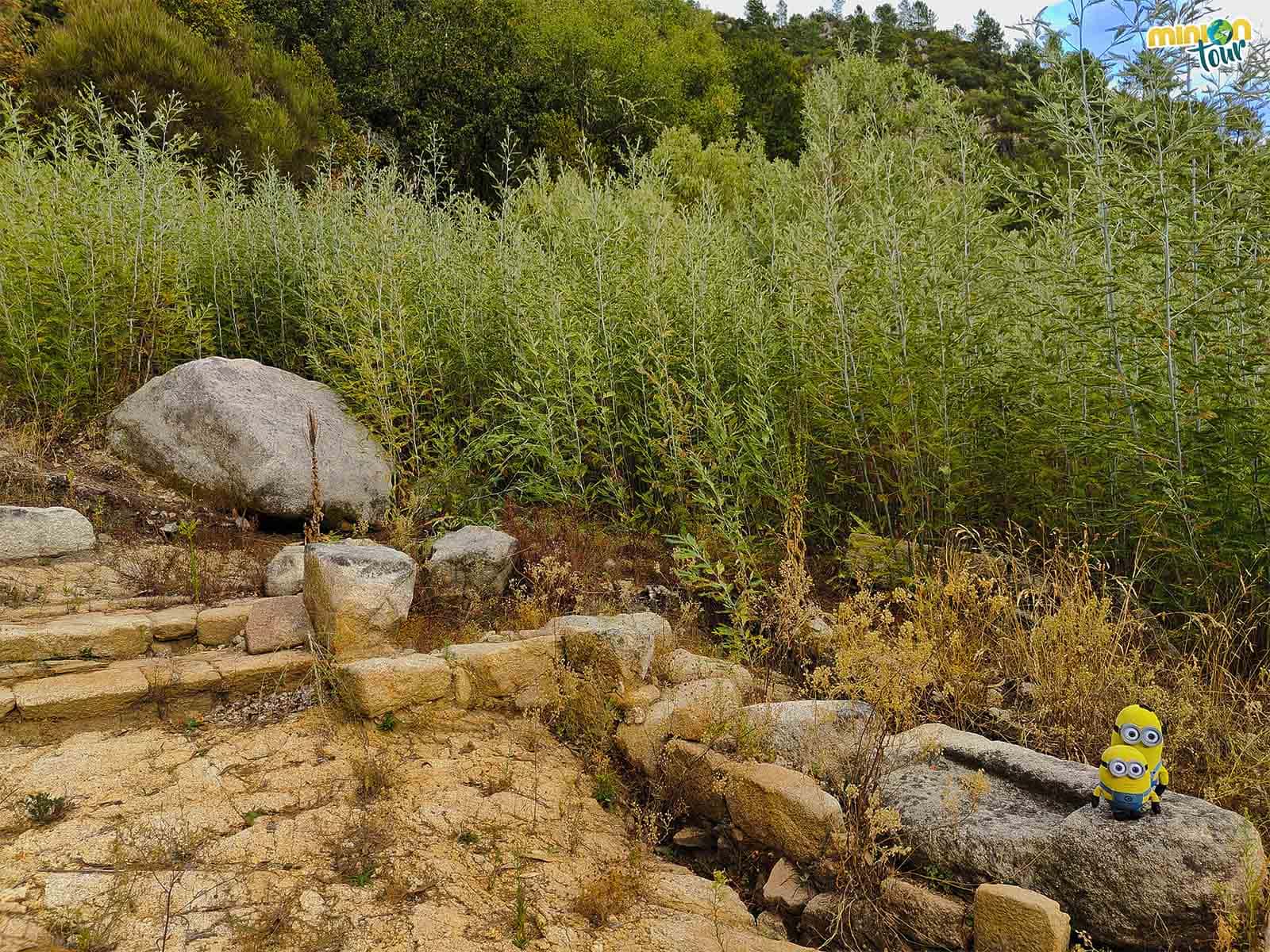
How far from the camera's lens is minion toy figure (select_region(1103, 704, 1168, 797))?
2391 mm

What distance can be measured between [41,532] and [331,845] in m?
2.80

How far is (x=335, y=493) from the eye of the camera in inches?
207

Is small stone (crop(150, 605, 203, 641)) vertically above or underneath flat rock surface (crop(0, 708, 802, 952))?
above

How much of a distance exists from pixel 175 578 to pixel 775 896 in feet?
11.3

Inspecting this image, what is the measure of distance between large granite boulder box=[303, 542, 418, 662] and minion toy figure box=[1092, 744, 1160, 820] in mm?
2918

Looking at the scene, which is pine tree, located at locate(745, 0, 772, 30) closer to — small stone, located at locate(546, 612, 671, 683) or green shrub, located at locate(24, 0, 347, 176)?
green shrub, located at locate(24, 0, 347, 176)

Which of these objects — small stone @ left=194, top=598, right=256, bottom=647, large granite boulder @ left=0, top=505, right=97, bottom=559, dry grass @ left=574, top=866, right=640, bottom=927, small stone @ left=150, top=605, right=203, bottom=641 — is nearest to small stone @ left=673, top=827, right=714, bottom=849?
dry grass @ left=574, top=866, right=640, bottom=927

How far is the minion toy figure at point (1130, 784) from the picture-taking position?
244 centimetres

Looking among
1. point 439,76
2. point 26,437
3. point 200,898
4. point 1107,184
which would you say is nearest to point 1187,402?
point 1107,184

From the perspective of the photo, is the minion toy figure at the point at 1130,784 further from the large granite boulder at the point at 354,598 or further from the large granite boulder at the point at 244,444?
the large granite boulder at the point at 244,444

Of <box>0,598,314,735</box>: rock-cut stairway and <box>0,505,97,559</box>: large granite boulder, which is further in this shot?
<box>0,505,97,559</box>: large granite boulder

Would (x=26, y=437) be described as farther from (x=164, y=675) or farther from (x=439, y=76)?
(x=439, y=76)

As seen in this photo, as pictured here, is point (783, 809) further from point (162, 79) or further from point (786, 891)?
point (162, 79)

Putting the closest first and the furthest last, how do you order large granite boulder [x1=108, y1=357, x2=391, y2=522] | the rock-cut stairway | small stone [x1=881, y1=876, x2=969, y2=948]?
small stone [x1=881, y1=876, x2=969, y2=948] < the rock-cut stairway < large granite boulder [x1=108, y1=357, x2=391, y2=522]
